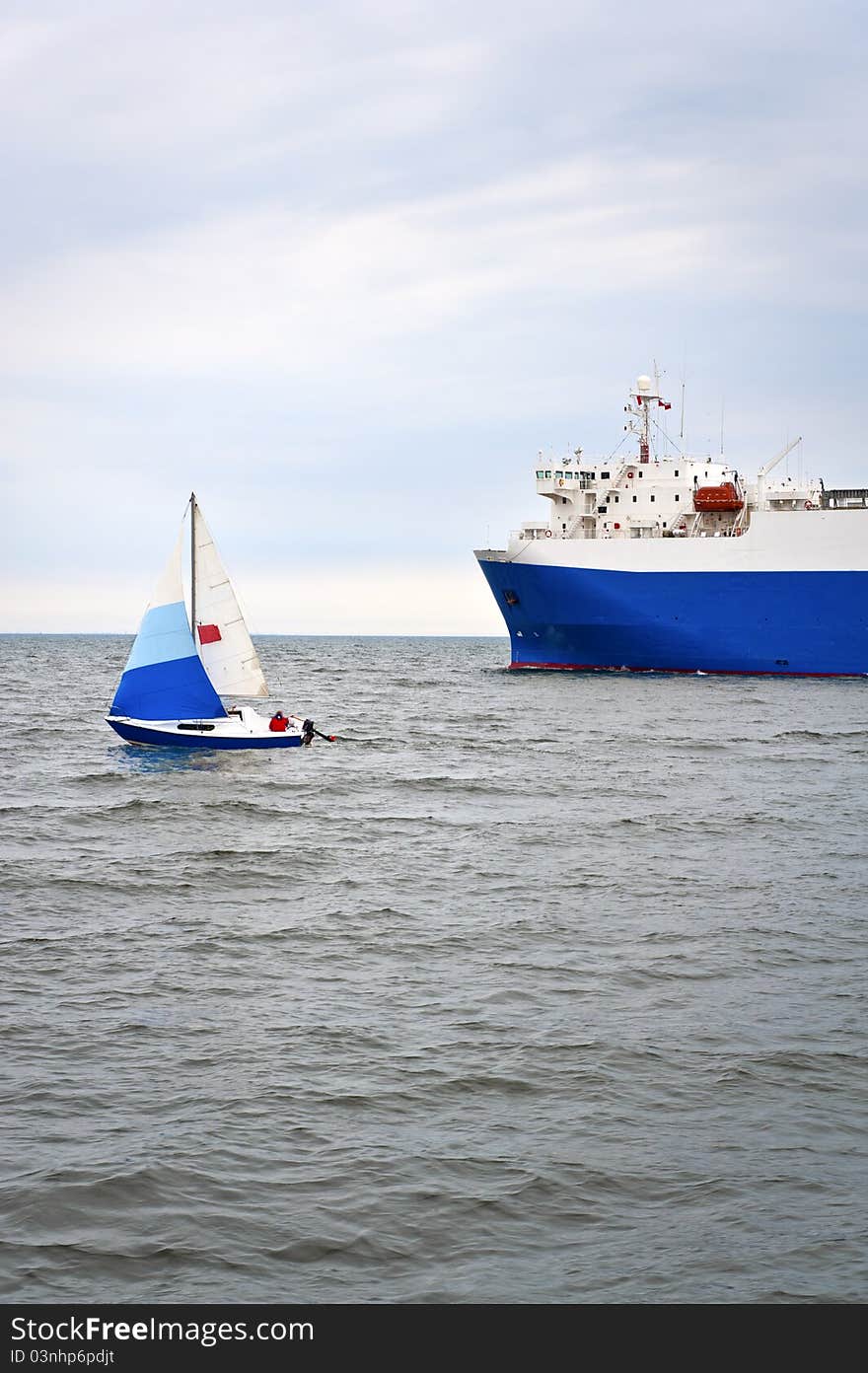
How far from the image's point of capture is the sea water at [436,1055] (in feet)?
24.2

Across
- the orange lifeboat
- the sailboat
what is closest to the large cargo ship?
the orange lifeboat

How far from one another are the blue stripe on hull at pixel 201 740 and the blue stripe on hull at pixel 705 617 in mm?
30549

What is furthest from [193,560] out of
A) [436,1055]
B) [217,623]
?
[436,1055]

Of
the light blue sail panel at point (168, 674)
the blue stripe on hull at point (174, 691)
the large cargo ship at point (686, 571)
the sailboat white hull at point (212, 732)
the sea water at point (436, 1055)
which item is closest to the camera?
the sea water at point (436, 1055)

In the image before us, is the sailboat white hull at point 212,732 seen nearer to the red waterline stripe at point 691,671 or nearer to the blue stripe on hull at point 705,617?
the blue stripe on hull at point 705,617

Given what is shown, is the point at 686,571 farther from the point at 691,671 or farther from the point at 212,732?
the point at 212,732

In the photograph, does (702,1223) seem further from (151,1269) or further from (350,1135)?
(151,1269)

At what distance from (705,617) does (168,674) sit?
34.3 meters

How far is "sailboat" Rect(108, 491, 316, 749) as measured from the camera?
32.6m

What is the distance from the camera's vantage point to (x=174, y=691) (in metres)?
33.1

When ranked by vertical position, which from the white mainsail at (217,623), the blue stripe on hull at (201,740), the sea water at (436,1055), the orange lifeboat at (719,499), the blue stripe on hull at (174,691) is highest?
the orange lifeboat at (719,499)

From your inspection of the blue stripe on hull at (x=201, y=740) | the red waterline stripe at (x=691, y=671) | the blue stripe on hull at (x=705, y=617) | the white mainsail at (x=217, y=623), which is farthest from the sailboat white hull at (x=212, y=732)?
the red waterline stripe at (x=691, y=671)

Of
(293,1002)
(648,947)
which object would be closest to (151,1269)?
(293,1002)

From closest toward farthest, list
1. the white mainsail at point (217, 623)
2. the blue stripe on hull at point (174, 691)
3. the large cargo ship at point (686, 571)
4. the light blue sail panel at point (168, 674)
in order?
the light blue sail panel at point (168, 674)
the blue stripe on hull at point (174, 691)
the white mainsail at point (217, 623)
the large cargo ship at point (686, 571)
